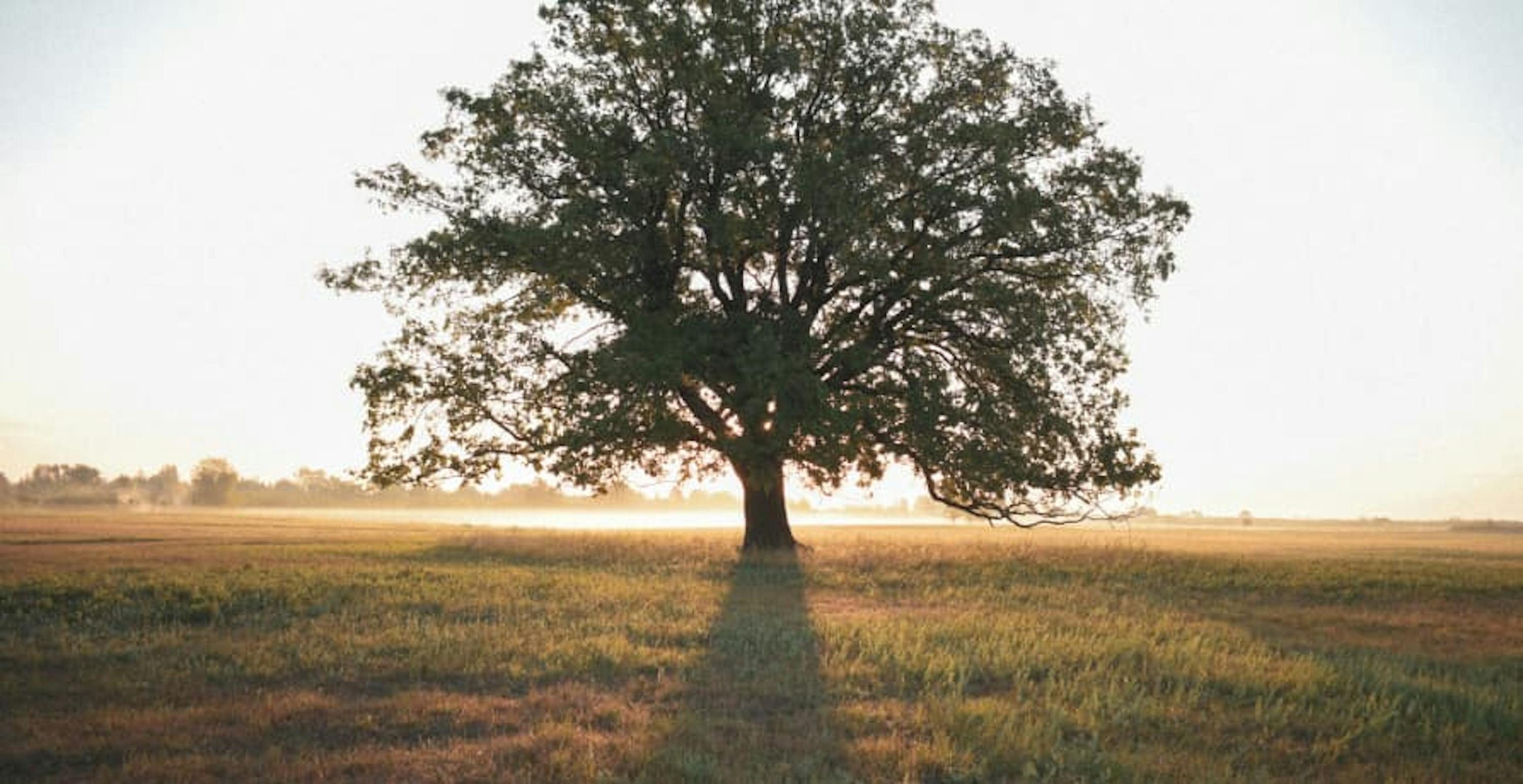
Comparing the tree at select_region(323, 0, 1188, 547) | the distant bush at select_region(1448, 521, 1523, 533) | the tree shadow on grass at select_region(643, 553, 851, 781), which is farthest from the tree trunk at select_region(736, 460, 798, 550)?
the distant bush at select_region(1448, 521, 1523, 533)

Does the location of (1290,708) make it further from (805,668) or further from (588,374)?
(588,374)

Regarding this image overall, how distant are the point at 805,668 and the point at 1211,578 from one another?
15.3 m

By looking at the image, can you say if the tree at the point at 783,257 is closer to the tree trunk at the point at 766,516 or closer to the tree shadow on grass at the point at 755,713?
the tree trunk at the point at 766,516

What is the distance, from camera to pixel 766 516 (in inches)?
1153

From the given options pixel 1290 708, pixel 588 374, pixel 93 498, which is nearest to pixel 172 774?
pixel 1290 708

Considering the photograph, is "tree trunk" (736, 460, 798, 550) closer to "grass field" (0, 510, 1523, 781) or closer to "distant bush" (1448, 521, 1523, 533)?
"grass field" (0, 510, 1523, 781)

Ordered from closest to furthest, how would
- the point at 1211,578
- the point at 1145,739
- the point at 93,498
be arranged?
the point at 1145,739, the point at 1211,578, the point at 93,498

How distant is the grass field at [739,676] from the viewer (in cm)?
738

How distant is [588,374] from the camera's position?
2533 centimetres

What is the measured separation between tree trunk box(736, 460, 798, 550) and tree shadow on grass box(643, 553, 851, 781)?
13.9 m

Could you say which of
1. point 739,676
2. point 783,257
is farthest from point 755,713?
point 783,257

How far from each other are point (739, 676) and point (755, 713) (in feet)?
4.86

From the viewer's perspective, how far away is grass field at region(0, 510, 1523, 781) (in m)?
7.38

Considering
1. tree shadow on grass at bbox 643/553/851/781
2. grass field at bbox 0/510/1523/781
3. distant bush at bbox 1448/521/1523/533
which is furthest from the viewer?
distant bush at bbox 1448/521/1523/533
